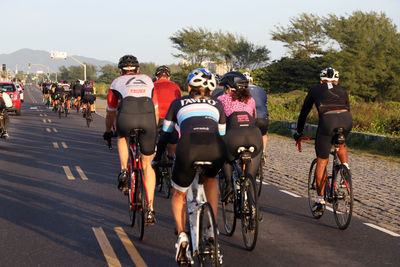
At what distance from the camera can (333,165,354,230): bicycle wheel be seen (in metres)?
6.93

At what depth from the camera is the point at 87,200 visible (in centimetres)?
884

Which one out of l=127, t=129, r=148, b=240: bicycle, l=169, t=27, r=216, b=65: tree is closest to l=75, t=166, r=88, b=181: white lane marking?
l=127, t=129, r=148, b=240: bicycle

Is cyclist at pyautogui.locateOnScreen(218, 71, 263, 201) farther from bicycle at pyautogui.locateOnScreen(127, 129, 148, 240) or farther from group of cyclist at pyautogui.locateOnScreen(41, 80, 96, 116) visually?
group of cyclist at pyautogui.locateOnScreen(41, 80, 96, 116)

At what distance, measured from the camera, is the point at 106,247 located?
244 inches

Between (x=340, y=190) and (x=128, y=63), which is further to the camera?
(x=340, y=190)

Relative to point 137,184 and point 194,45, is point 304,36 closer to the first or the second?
point 194,45

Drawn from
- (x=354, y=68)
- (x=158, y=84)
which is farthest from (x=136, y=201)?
(x=354, y=68)

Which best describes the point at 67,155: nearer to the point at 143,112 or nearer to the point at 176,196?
the point at 143,112

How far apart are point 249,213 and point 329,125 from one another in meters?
1.91

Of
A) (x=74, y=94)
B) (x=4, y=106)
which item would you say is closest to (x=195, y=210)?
(x=4, y=106)

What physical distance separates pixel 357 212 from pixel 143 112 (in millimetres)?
3736

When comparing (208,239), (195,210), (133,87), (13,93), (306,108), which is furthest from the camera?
(13,93)

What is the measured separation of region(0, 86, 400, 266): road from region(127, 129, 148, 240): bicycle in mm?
275

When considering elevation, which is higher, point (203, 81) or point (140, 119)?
point (203, 81)
